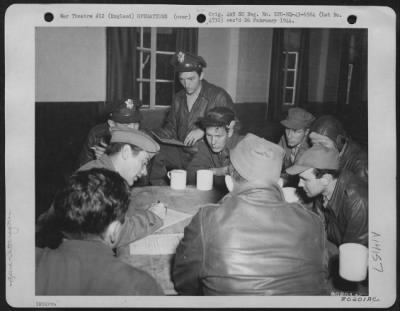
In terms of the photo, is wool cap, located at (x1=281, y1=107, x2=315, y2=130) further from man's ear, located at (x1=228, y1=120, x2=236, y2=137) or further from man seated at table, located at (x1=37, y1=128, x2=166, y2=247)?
man seated at table, located at (x1=37, y1=128, x2=166, y2=247)

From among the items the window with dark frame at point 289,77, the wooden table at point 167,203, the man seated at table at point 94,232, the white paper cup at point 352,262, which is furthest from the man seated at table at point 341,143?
the man seated at table at point 94,232

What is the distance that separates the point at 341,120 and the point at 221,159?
354 mm

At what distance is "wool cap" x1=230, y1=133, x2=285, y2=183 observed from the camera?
753 mm

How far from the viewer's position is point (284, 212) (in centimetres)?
73

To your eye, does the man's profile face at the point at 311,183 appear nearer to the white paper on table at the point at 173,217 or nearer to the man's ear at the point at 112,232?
the white paper on table at the point at 173,217

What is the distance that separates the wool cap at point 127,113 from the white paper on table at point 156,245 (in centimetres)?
42

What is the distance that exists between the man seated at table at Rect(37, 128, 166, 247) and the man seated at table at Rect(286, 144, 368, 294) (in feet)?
1.22

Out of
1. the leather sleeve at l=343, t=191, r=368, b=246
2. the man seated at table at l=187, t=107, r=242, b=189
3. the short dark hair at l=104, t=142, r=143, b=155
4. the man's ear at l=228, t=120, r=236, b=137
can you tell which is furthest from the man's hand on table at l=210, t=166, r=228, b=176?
the leather sleeve at l=343, t=191, r=368, b=246

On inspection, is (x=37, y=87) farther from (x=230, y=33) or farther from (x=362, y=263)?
(x=362, y=263)

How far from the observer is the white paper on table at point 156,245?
2.62ft

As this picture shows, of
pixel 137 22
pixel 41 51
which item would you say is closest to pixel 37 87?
pixel 41 51

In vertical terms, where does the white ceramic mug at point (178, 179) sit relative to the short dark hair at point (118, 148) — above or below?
below

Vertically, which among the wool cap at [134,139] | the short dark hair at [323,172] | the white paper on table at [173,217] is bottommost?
the white paper on table at [173,217]

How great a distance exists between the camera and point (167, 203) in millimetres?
1039
